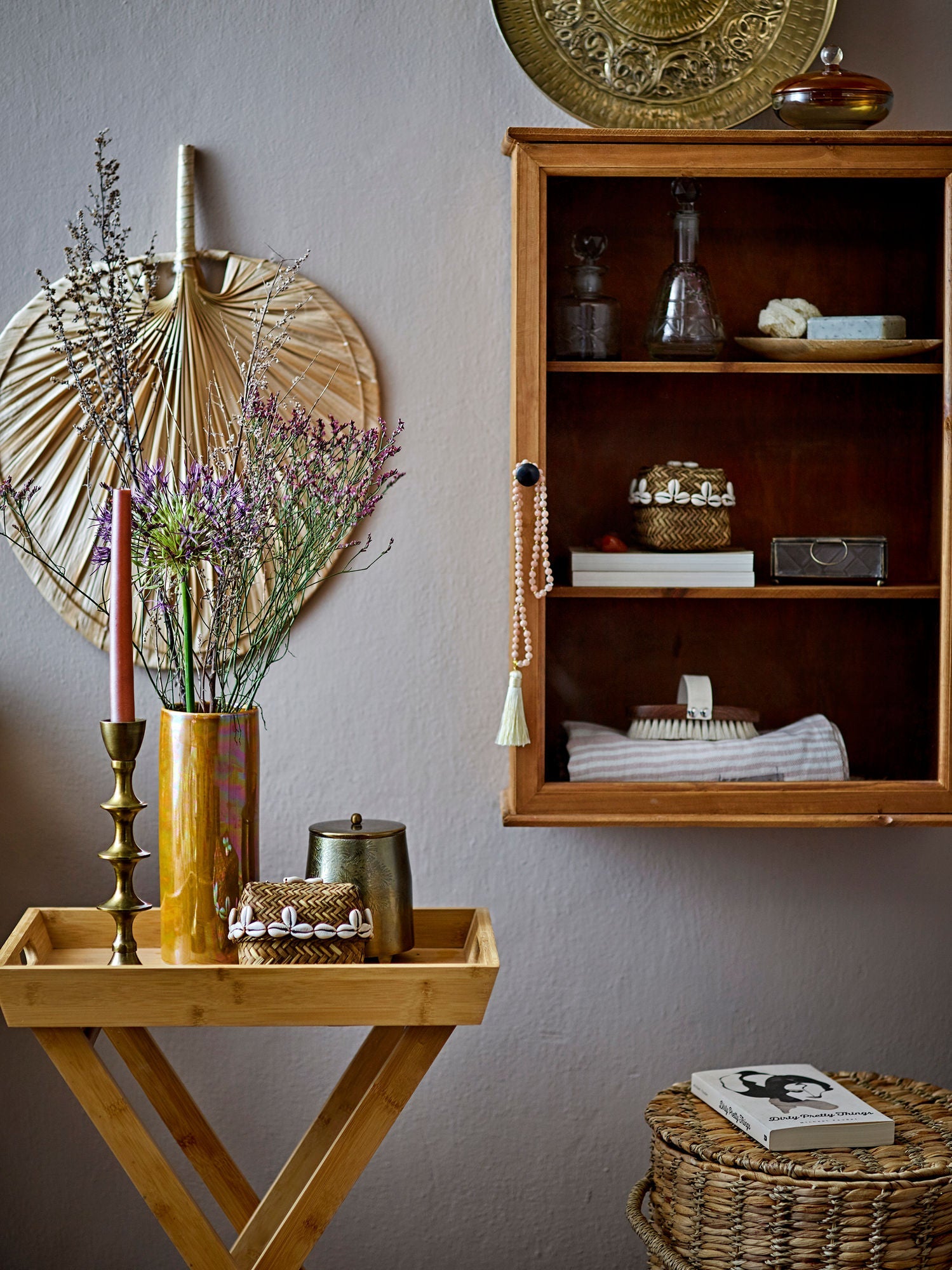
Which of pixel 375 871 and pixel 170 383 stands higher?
pixel 170 383

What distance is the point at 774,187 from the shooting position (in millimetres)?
1786

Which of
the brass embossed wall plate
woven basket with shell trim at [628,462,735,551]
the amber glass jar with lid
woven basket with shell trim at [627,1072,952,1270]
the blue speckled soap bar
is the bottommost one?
woven basket with shell trim at [627,1072,952,1270]

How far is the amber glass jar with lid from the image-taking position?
1750 mm

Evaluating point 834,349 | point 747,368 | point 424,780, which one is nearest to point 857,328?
point 834,349

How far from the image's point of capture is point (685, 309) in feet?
5.92

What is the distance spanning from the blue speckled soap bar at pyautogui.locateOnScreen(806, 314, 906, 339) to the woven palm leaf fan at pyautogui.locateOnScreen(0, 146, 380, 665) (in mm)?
686

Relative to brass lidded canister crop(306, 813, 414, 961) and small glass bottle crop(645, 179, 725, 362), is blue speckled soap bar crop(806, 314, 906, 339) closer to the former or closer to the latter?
small glass bottle crop(645, 179, 725, 362)

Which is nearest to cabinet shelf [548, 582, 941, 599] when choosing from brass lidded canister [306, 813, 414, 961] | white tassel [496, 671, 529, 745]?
white tassel [496, 671, 529, 745]

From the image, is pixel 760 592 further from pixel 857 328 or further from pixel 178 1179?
pixel 178 1179

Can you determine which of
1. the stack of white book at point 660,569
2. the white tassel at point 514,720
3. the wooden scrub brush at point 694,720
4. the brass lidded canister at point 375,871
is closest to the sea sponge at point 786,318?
the stack of white book at point 660,569

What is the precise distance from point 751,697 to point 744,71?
96 centimetres

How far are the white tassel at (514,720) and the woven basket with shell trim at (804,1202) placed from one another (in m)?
0.55

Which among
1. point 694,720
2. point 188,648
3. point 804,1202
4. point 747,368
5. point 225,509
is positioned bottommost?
point 804,1202

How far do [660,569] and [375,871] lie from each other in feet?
2.12
